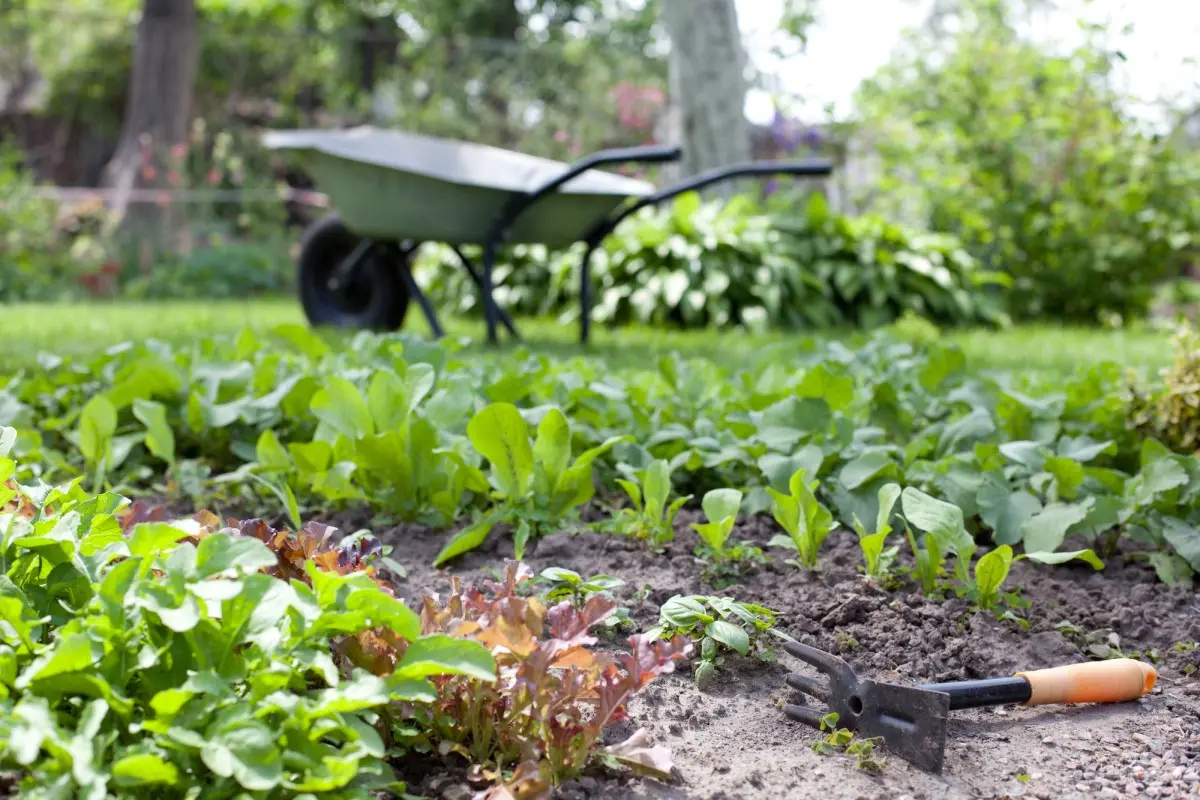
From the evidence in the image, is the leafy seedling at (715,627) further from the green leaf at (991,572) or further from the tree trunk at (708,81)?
the tree trunk at (708,81)

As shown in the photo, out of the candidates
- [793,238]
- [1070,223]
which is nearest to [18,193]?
[793,238]

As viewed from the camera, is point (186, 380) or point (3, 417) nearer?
point (3, 417)

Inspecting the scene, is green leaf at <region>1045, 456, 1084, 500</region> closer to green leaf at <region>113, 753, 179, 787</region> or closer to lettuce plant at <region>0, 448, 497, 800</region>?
lettuce plant at <region>0, 448, 497, 800</region>

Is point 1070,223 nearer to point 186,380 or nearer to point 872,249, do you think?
point 872,249

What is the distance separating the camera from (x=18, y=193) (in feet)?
29.3

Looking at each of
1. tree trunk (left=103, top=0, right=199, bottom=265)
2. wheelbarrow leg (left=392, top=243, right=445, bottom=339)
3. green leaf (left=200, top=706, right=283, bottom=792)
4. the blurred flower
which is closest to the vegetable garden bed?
green leaf (left=200, top=706, right=283, bottom=792)

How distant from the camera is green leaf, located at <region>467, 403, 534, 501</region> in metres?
1.94

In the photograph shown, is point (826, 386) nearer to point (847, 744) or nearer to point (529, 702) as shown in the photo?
point (847, 744)

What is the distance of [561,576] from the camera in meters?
1.57

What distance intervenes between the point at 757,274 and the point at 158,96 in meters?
7.12

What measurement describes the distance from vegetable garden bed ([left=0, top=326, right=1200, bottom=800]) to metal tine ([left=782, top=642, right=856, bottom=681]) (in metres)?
0.07

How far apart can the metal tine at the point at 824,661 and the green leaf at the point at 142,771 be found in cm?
84

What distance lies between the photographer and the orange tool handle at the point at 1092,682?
4.97 feet

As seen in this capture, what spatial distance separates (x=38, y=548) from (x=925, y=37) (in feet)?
28.5
